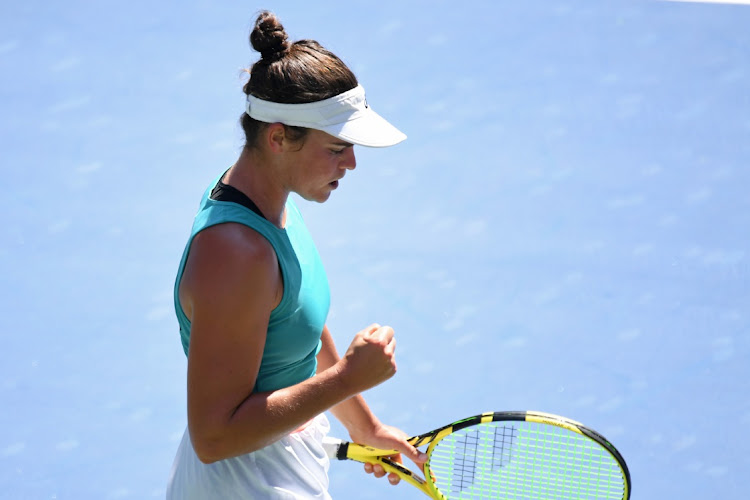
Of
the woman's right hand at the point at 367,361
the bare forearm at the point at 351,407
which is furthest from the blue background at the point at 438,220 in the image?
the woman's right hand at the point at 367,361

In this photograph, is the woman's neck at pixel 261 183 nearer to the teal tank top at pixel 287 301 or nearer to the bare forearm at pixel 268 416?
Answer: the teal tank top at pixel 287 301

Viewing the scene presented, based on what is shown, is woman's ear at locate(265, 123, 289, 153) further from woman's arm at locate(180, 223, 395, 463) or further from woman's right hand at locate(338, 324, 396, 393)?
woman's right hand at locate(338, 324, 396, 393)

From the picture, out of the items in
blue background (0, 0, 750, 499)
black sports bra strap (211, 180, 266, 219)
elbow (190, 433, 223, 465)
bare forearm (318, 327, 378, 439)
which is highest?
black sports bra strap (211, 180, 266, 219)

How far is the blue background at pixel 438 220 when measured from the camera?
407 centimetres

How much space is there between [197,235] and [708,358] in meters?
2.97

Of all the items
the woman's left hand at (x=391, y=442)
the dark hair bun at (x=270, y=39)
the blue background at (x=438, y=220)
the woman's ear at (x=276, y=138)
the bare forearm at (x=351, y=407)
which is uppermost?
the dark hair bun at (x=270, y=39)

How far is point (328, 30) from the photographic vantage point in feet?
21.2

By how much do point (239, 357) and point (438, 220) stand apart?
10.9ft

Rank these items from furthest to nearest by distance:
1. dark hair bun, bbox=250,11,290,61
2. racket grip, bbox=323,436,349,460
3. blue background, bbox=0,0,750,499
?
blue background, bbox=0,0,750,499 → racket grip, bbox=323,436,349,460 → dark hair bun, bbox=250,11,290,61

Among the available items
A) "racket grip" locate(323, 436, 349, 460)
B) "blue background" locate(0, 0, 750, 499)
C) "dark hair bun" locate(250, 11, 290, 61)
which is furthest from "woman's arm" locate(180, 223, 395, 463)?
"blue background" locate(0, 0, 750, 499)

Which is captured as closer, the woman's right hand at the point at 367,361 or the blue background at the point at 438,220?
the woman's right hand at the point at 367,361

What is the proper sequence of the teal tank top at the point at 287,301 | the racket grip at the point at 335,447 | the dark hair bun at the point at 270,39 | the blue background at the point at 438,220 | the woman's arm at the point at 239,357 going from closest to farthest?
the woman's arm at the point at 239,357 < the teal tank top at the point at 287,301 < the dark hair bun at the point at 270,39 < the racket grip at the point at 335,447 < the blue background at the point at 438,220

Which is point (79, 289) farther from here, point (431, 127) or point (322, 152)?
point (322, 152)

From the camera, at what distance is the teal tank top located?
203 centimetres
